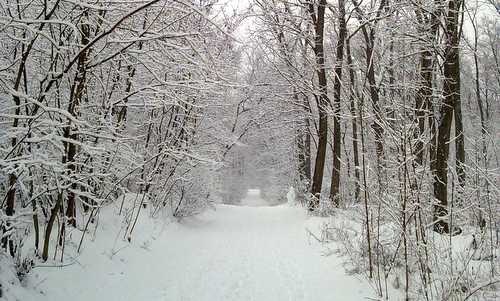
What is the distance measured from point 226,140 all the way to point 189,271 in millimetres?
8210

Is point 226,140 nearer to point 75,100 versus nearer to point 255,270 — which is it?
point 255,270

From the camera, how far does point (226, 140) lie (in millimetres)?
13875

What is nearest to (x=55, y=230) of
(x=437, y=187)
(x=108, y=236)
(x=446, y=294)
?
(x=108, y=236)

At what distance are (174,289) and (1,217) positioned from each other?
2524 mm

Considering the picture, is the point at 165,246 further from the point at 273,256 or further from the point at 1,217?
the point at 1,217

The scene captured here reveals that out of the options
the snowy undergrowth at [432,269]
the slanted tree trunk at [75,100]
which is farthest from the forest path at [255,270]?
the slanted tree trunk at [75,100]

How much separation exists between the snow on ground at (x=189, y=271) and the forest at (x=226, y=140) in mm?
74

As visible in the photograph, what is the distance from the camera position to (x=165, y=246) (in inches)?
306

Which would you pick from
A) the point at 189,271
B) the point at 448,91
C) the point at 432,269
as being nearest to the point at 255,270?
the point at 189,271

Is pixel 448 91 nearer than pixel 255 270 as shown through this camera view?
No

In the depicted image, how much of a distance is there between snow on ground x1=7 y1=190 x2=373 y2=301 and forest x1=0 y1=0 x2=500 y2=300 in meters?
0.07

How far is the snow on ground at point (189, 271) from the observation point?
4355 mm

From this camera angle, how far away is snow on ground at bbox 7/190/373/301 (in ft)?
14.3

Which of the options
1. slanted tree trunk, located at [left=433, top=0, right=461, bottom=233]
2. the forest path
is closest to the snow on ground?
the forest path
